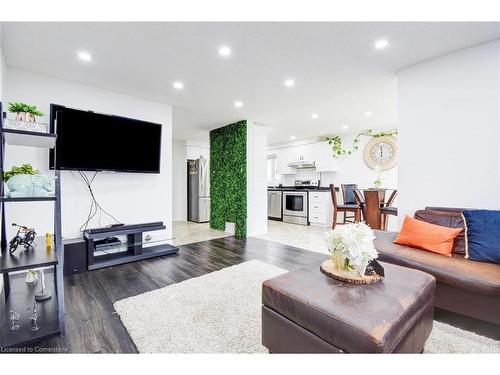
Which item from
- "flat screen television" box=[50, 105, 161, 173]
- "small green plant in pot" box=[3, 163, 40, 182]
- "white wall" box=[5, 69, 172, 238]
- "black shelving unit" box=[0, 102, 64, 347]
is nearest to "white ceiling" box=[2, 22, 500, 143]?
"white wall" box=[5, 69, 172, 238]

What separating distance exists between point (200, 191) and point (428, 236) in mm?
5490

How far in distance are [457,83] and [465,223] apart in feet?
4.81

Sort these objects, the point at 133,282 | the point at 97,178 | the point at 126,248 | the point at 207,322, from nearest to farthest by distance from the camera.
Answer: the point at 207,322 < the point at 133,282 < the point at 97,178 < the point at 126,248

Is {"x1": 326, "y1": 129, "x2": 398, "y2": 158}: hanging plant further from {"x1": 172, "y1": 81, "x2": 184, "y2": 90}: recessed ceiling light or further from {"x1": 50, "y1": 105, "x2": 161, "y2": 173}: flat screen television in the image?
{"x1": 50, "y1": 105, "x2": 161, "y2": 173}: flat screen television

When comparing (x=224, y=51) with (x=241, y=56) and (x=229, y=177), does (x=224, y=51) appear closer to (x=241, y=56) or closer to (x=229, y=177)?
(x=241, y=56)

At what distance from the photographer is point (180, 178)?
23.2ft

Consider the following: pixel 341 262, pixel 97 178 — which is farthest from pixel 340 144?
pixel 97 178

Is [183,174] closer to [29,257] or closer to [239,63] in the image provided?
[239,63]

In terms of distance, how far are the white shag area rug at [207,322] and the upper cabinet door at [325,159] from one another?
4740mm

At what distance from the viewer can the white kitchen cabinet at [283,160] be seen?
745 centimetres

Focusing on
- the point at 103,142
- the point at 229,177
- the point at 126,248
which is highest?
the point at 103,142

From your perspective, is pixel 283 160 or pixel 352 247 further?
pixel 283 160

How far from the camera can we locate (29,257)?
162cm
